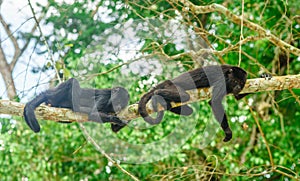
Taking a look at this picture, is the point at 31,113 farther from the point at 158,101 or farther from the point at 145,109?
the point at 158,101

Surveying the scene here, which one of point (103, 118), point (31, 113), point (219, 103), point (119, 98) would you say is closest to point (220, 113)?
point (219, 103)

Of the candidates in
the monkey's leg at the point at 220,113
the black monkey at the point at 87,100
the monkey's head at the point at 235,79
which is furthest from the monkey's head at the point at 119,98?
the monkey's head at the point at 235,79

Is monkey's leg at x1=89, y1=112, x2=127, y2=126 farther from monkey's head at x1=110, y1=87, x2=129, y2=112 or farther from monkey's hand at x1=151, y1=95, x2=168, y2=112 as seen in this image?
monkey's hand at x1=151, y1=95, x2=168, y2=112

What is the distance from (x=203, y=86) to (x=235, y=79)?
13.9 inches

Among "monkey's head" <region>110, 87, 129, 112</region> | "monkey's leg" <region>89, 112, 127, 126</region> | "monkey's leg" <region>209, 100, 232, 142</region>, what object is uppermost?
"monkey's head" <region>110, 87, 129, 112</region>

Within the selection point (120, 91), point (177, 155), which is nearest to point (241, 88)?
point (120, 91)

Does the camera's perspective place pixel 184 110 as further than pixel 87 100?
Yes

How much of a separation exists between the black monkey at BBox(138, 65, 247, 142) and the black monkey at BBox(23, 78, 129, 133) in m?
0.40

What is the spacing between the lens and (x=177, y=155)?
25.9 ft

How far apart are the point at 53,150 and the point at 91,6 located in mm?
2642

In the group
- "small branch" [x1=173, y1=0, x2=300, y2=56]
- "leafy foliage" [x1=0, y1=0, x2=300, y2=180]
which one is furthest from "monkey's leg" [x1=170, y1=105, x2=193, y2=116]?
"small branch" [x1=173, y1=0, x2=300, y2=56]

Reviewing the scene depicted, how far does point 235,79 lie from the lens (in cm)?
518

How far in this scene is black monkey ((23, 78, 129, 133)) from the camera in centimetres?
500

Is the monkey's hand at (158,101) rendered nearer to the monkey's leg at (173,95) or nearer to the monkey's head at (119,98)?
the monkey's leg at (173,95)
